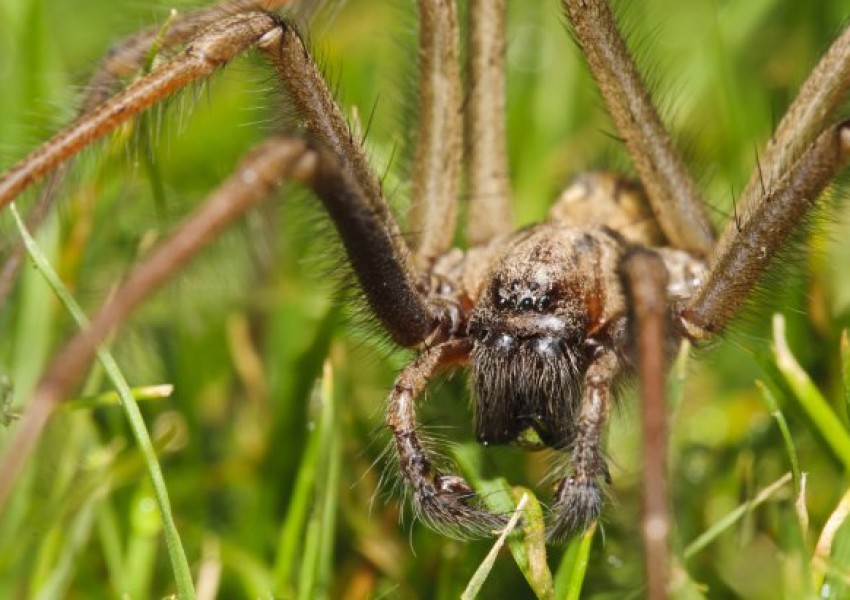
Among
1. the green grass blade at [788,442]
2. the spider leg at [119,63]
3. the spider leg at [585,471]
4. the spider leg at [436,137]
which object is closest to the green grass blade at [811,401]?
the green grass blade at [788,442]

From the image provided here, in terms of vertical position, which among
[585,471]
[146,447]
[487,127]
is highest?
[487,127]

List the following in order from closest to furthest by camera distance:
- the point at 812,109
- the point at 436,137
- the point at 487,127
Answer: the point at 812,109
the point at 436,137
the point at 487,127

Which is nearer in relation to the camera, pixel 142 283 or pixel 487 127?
pixel 142 283

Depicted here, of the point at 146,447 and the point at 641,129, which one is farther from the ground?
the point at 641,129

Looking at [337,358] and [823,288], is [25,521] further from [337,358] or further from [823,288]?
[823,288]

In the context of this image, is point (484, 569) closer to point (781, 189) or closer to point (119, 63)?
point (781, 189)

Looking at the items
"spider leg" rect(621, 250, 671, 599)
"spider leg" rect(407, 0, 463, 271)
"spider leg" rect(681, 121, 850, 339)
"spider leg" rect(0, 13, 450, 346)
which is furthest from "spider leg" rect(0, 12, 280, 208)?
"spider leg" rect(681, 121, 850, 339)

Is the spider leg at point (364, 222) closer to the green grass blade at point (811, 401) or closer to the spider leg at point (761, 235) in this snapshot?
the spider leg at point (761, 235)

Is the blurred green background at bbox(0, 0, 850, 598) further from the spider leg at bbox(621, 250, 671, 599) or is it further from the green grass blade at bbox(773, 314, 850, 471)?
the spider leg at bbox(621, 250, 671, 599)

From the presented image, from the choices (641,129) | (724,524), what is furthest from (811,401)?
(641,129)
